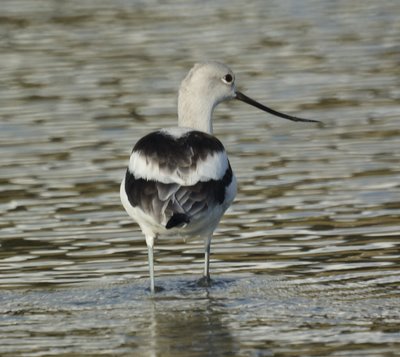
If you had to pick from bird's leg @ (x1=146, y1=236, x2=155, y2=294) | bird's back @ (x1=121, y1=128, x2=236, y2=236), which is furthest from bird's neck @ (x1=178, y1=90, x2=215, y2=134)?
bird's leg @ (x1=146, y1=236, x2=155, y2=294)

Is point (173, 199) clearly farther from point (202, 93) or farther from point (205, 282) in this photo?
point (202, 93)

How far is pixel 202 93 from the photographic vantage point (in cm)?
952

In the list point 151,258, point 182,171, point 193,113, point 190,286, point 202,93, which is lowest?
point 190,286

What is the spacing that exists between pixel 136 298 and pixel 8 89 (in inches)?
301

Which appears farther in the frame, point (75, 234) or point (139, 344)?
point (75, 234)

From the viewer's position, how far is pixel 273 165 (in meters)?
11.7

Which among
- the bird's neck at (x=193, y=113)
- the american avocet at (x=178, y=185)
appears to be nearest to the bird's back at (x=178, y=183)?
the american avocet at (x=178, y=185)

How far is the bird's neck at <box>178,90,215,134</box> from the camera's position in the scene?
30.9 ft

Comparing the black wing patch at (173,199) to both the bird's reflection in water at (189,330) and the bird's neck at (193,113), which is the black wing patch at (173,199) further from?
the bird's neck at (193,113)

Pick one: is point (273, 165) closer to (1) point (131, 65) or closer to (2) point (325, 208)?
(2) point (325, 208)

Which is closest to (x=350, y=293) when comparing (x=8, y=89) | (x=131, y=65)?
(x=8, y=89)

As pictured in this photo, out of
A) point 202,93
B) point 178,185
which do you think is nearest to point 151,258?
point 178,185

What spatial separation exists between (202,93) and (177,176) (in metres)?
1.49

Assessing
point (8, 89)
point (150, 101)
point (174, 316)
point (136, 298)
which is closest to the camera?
point (174, 316)
